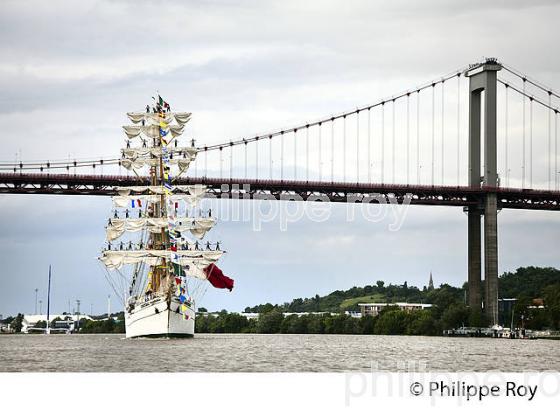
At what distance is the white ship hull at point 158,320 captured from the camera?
7006 cm

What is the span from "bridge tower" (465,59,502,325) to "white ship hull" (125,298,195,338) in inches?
844

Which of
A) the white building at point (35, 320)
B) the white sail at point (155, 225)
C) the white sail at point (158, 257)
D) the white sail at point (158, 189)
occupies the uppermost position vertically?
the white sail at point (158, 189)

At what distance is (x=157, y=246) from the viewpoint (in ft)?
251

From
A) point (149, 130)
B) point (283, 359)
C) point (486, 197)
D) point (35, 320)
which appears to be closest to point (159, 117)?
point (149, 130)

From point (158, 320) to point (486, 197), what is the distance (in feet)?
83.0

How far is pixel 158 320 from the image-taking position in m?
70.3

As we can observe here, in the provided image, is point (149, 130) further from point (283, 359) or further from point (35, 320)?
point (35, 320)

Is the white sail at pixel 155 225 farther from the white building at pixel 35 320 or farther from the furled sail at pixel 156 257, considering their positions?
the white building at pixel 35 320

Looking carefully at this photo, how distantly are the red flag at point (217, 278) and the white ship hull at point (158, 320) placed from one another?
2.64 metres

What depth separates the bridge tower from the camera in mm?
80375

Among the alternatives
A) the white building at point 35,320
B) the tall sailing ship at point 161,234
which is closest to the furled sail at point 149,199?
the tall sailing ship at point 161,234

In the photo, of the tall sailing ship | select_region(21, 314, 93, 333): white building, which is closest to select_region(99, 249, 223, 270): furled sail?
the tall sailing ship
